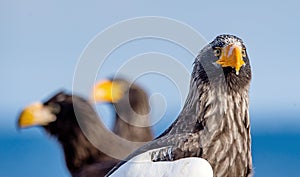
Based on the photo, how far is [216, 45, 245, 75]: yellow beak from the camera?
4641mm

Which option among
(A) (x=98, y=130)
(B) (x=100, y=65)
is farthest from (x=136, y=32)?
A: (A) (x=98, y=130)

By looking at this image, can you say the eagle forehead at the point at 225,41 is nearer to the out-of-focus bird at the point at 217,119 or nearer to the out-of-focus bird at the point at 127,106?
the out-of-focus bird at the point at 217,119

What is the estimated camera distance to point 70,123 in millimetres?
7176

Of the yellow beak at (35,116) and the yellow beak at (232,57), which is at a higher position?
the yellow beak at (35,116)

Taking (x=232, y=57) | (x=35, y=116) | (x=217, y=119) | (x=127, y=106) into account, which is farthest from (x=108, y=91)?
(x=232, y=57)

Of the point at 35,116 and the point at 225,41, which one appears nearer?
the point at 225,41

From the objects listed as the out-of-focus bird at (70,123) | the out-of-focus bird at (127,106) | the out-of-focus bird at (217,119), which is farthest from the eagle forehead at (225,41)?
the out-of-focus bird at (127,106)

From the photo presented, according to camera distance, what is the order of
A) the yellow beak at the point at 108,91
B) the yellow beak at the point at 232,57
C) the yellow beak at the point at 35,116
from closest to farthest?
the yellow beak at the point at 232,57, the yellow beak at the point at 35,116, the yellow beak at the point at 108,91

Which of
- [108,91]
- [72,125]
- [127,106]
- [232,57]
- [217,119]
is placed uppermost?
[108,91]

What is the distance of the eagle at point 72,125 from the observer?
22.5ft

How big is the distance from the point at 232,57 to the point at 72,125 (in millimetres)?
2748

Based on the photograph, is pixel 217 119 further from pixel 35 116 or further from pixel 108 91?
pixel 108 91

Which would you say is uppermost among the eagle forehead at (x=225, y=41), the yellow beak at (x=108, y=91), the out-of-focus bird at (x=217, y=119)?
the yellow beak at (x=108, y=91)

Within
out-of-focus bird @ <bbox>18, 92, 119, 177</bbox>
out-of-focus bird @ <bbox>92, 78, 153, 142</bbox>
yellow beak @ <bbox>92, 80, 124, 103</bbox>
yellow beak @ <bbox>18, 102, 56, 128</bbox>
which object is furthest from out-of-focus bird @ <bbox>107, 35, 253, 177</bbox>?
yellow beak @ <bbox>92, 80, 124, 103</bbox>
